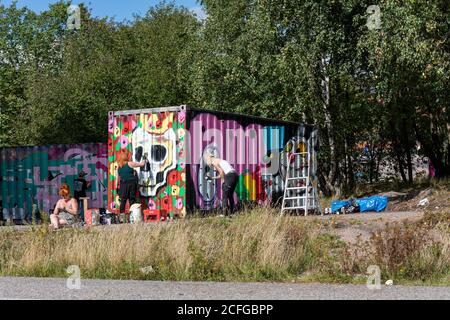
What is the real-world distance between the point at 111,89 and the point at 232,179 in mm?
25001

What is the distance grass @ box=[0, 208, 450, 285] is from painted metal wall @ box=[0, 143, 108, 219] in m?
10.5

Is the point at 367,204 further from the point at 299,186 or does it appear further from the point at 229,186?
the point at 229,186

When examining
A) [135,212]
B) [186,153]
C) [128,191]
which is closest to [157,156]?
[186,153]

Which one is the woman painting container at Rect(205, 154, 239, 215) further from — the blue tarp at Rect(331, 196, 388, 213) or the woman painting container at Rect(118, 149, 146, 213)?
the blue tarp at Rect(331, 196, 388, 213)

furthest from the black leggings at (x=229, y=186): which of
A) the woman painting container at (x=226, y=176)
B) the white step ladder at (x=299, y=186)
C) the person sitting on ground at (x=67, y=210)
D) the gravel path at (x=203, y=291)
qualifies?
the gravel path at (x=203, y=291)

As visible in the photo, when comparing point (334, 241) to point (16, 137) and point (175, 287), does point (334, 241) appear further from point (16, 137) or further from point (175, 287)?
point (16, 137)

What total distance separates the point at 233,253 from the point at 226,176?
6.75m

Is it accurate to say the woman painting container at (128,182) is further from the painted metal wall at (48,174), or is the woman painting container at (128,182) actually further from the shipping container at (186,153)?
the painted metal wall at (48,174)

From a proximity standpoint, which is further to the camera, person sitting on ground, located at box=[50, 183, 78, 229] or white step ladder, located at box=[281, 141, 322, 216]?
white step ladder, located at box=[281, 141, 322, 216]

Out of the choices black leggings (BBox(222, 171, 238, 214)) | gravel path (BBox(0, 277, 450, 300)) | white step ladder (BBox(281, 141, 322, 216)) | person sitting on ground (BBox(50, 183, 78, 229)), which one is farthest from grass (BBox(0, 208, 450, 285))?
white step ladder (BBox(281, 141, 322, 216))

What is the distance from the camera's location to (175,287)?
31.4ft

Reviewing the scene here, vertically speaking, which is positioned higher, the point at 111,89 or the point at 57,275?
the point at 111,89

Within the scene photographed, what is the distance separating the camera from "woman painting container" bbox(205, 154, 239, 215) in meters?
17.9

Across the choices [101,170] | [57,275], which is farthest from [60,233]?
[101,170]
